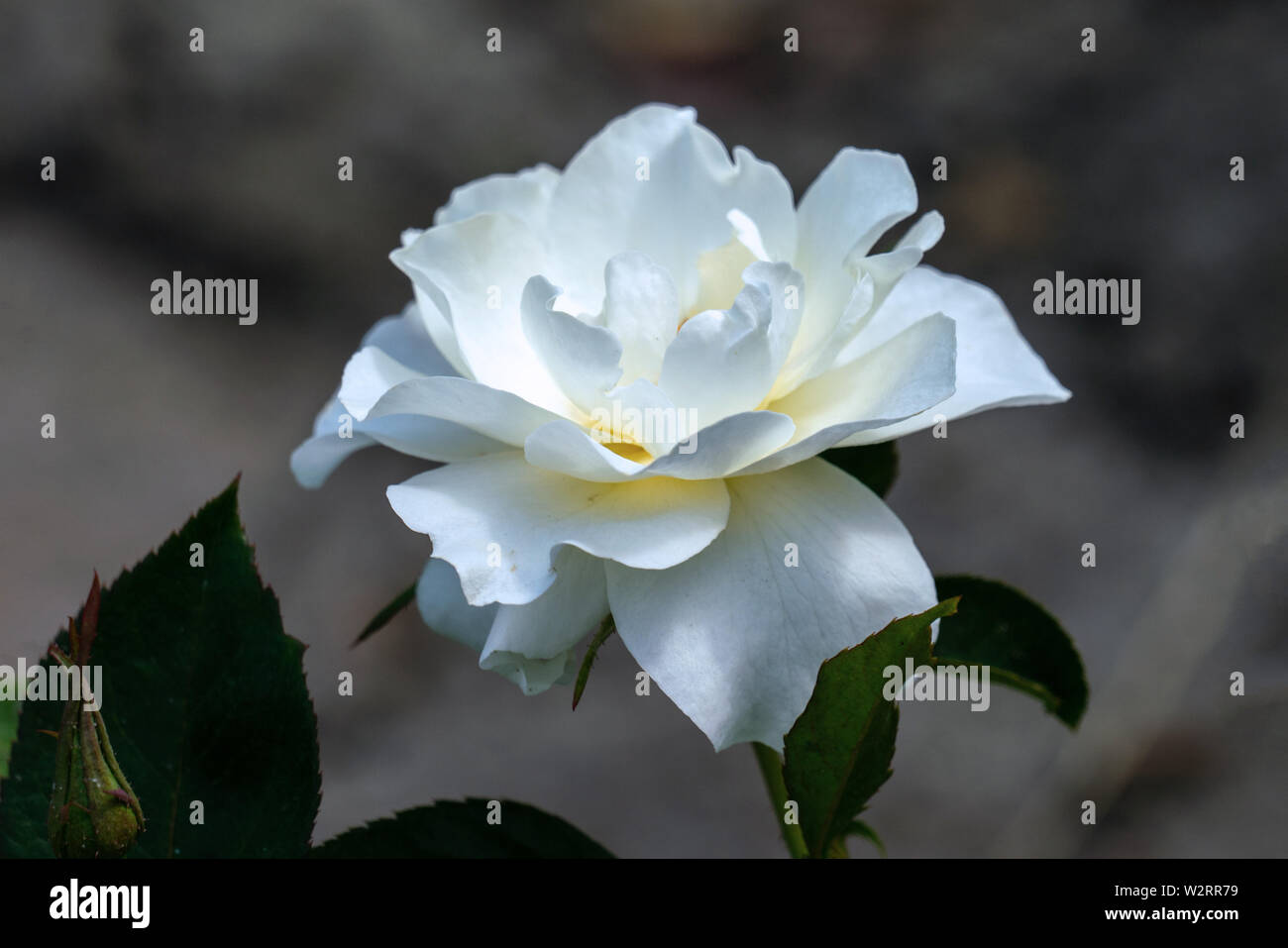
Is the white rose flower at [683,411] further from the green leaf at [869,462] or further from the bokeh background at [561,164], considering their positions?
the bokeh background at [561,164]

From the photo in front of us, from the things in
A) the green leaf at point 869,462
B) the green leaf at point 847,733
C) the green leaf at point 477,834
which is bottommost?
the green leaf at point 477,834

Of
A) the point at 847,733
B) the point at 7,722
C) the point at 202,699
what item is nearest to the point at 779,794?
the point at 847,733

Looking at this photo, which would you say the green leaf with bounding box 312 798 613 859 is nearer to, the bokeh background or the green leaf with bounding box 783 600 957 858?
the green leaf with bounding box 783 600 957 858

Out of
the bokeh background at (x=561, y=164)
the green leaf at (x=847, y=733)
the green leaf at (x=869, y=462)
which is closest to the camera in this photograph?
the green leaf at (x=847, y=733)

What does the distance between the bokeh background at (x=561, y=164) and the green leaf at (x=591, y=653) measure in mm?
956

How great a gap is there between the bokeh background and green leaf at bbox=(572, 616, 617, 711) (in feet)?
3.14

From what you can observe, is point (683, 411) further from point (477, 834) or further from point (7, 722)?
point (7, 722)

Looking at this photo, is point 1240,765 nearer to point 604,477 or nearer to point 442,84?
point 604,477

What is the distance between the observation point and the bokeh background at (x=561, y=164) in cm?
126

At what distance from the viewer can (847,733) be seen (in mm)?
305

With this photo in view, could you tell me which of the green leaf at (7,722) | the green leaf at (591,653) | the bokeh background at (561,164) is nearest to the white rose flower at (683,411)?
the green leaf at (591,653)

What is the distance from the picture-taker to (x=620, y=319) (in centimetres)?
36
